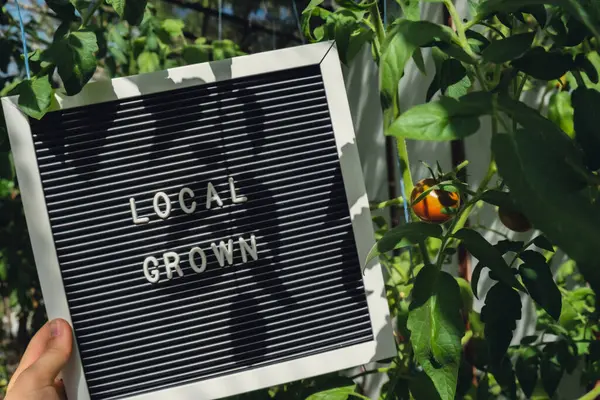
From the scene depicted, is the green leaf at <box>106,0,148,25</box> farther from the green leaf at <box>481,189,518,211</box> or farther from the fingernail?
the green leaf at <box>481,189,518,211</box>

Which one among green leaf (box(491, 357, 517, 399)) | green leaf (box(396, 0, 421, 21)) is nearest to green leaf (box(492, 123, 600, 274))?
green leaf (box(396, 0, 421, 21))

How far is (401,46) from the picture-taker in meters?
0.60

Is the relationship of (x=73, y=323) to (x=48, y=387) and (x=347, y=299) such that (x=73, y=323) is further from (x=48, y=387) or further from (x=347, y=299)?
(x=347, y=299)

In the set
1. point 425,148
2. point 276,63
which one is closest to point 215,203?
point 276,63

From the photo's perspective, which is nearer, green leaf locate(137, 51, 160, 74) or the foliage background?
the foliage background

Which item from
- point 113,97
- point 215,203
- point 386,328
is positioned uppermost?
point 113,97

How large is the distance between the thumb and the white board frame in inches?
0.6

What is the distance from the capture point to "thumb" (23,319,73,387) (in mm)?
776

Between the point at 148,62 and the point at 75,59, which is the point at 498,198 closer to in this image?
the point at 75,59

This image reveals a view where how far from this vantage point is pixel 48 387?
0.81m

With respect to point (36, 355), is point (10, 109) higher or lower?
higher

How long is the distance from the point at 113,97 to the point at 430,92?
41cm

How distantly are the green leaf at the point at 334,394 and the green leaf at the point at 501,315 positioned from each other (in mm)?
227

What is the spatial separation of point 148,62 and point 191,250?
29.1 inches
